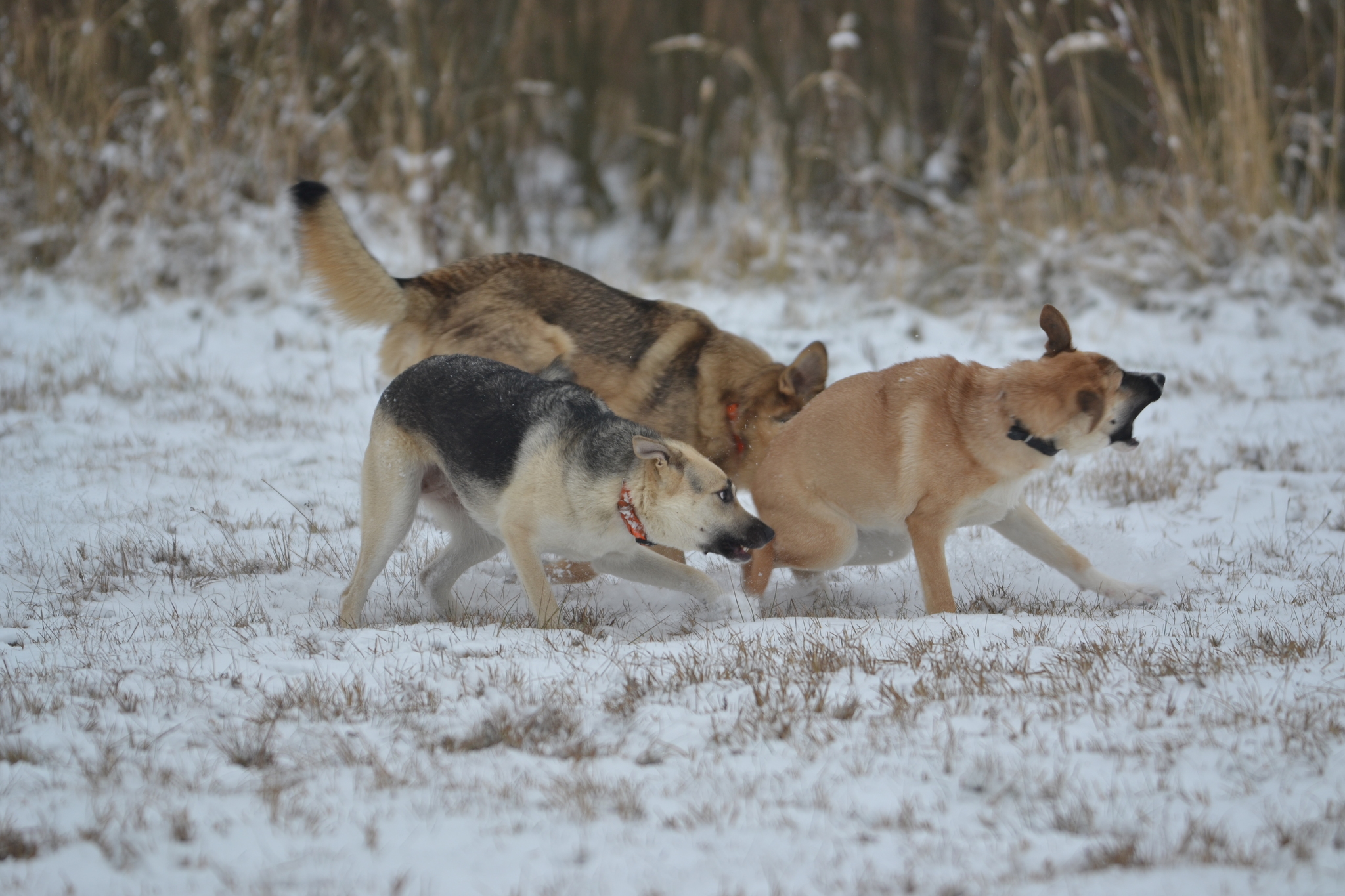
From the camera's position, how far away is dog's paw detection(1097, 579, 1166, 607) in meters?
4.82

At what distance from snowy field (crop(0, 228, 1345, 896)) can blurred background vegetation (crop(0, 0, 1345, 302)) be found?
15.3 feet

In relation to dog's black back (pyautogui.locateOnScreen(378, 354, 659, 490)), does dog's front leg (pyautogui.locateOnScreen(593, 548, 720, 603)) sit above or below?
below

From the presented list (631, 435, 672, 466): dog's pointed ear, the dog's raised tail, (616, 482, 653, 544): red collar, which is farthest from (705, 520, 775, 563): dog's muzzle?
the dog's raised tail

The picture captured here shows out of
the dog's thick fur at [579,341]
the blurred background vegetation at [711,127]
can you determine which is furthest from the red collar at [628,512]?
the blurred background vegetation at [711,127]

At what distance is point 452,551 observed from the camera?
512cm

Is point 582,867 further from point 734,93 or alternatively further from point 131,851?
point 734,93

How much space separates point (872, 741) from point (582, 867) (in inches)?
39.3

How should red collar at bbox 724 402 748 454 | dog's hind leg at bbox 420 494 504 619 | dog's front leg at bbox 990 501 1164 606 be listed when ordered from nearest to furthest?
dog's front leg at bbox 990 501 1164 606 < dog's hind leg at bbox 420 494 504 619 < red collar at bbox 724 402 748 454

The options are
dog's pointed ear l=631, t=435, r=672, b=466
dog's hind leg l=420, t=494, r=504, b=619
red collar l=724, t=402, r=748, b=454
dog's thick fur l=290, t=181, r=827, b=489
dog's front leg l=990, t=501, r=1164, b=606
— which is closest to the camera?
dog's pointed ear l=631, t=435, r=672, b=466

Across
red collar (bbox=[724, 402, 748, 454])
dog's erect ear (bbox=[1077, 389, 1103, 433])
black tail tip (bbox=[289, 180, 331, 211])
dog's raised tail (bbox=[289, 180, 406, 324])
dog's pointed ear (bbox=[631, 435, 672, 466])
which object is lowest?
dog's pointed ear (bbox=[631, 435, 672, 466])

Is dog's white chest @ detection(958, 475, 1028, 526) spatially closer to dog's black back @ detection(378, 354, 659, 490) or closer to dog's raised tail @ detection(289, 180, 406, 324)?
dog's black back @ detection(378, 354, 659, 490)

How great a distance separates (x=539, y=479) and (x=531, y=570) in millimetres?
376

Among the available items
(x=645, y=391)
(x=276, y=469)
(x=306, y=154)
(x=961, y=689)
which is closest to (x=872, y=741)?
(x=961, y=689)

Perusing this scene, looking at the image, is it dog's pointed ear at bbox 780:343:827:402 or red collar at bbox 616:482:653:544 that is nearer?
red collar at bbox 616:482:653:544
